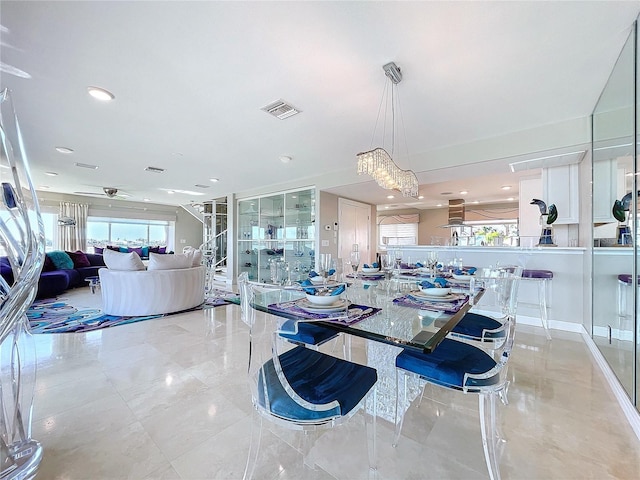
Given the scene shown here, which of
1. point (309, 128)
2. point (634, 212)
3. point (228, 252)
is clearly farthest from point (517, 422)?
point (228, 252)

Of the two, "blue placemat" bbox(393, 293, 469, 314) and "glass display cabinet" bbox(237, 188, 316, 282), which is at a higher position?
"glass display cabinet" bbox(237, 188, 316, 282)

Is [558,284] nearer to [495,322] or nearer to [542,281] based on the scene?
[542,281]

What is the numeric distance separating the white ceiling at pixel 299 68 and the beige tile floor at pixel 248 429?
7.93ft

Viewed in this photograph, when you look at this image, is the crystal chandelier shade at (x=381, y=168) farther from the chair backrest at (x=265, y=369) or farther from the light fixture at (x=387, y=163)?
the chair backrest at (x=265, y=369)

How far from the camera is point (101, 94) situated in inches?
98.5

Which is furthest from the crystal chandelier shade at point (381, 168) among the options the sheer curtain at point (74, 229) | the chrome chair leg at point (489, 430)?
the sheer curtain at point (74, 229)

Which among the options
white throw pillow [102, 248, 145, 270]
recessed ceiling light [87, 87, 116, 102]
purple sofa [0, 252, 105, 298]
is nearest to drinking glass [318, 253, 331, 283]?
recessed ceiling light [87, 87, 116, 102]

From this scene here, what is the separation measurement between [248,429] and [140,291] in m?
3.18

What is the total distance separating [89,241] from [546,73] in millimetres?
11319

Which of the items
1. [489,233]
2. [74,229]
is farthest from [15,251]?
[74,229]

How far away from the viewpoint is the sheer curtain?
7.78m

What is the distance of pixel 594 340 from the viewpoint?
106 inches

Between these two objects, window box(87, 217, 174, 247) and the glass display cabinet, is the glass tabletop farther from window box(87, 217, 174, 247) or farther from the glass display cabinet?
window box(87, 217, 174, 247)

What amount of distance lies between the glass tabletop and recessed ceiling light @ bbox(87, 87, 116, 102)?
2475mm
